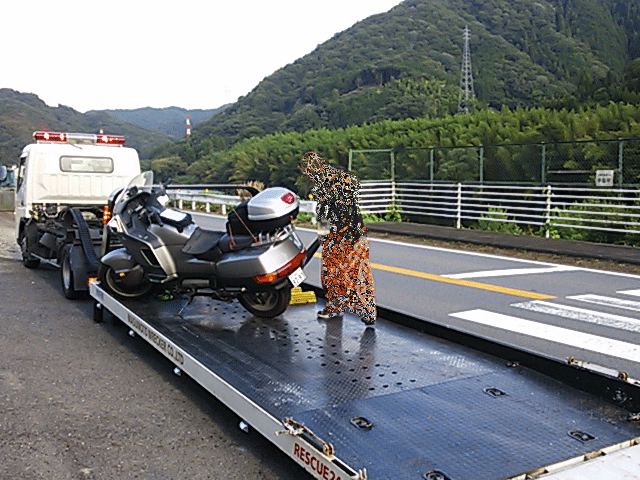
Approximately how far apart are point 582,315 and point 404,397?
4.88 m

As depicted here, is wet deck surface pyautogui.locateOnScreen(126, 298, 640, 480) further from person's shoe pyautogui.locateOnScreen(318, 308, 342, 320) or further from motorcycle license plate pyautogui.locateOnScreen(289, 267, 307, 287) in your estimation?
motorcycle license plate pyautogui.locateOnScreen(289, 267, 307, 287)

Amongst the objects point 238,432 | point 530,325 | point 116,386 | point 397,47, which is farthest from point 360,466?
point 397,47

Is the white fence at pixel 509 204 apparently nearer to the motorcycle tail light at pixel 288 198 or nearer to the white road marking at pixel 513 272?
the white road marking at pixel 513 272

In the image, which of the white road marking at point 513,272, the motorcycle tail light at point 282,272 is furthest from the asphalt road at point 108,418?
the white road marking at point 513,272

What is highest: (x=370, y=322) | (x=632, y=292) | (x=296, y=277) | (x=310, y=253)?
(x=310, y=253)

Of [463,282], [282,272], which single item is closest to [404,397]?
[282,272]

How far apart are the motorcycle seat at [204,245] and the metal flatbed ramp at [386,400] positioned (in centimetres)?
71

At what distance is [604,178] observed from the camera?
16469 millimetres

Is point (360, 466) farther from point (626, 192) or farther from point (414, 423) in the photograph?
point (626, 192)

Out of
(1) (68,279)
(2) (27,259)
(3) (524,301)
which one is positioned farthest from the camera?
(2) (27,259)

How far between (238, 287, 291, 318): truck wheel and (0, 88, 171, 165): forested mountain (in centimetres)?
7389

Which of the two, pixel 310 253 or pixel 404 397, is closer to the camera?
pixel 404 397

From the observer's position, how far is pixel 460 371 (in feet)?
17.5

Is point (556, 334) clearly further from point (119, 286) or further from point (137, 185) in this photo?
point (137, 185)
